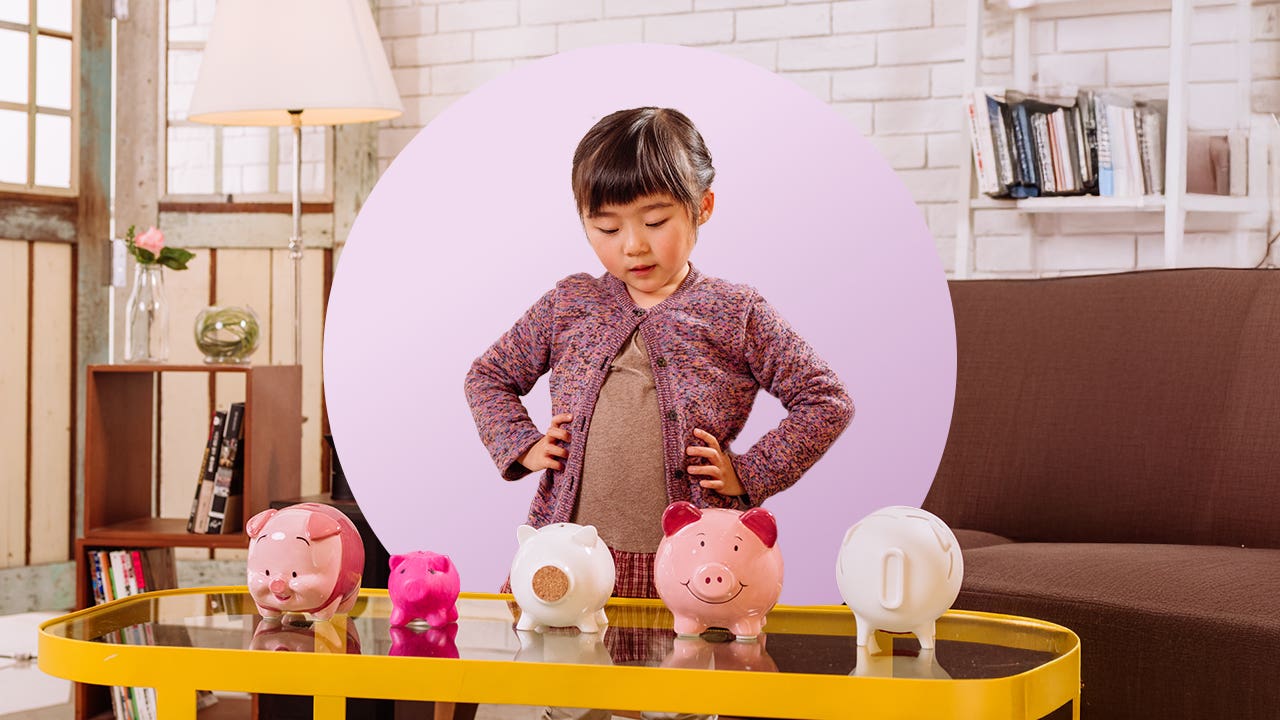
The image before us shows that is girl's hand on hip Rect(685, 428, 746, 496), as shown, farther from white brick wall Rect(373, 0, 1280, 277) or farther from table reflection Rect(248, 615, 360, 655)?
white brick wall Rect(373, 0, 1280, 277)

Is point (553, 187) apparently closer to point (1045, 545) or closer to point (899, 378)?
point (899, 378)

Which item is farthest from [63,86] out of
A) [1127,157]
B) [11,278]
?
[1127,157]

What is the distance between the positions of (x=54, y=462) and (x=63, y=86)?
3.21 feet

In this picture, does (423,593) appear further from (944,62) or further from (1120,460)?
(944,62)

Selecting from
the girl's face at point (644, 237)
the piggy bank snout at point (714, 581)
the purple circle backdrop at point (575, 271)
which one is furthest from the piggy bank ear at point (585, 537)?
the purple circle backdrop at point (575, 271)

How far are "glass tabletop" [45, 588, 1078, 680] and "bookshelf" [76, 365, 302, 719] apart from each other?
4.29 ft

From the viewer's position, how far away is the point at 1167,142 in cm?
282

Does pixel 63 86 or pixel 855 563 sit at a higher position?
pixel 63 86

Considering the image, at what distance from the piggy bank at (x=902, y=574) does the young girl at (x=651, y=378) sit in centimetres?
40

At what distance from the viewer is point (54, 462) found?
353cm

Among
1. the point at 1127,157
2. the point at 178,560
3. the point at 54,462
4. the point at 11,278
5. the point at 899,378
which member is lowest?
the point at 178,560

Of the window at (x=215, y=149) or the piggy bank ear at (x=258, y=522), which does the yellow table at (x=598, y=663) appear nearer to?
the piggy bank ear at (x=258, y=522)

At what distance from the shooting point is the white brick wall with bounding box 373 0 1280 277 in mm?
2934

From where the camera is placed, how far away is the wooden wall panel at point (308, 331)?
3566 millimetres
